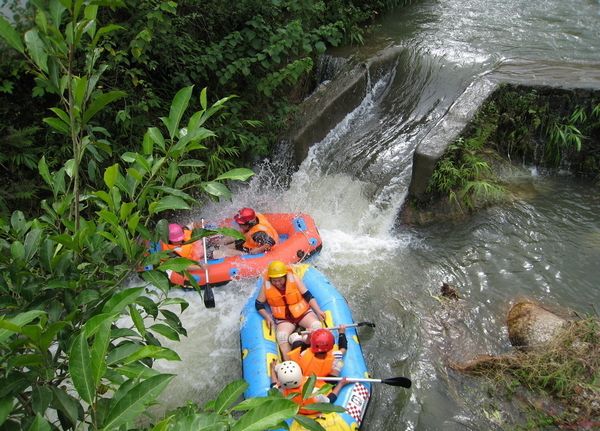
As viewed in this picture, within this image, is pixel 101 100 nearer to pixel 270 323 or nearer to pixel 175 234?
pixel 270 323

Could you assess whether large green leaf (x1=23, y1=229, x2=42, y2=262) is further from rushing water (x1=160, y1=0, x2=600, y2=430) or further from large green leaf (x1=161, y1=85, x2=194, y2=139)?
rushing water (x1=160, y1=0, x2=600, y2=430)

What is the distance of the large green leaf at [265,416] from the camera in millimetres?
971

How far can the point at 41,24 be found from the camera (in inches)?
52.7

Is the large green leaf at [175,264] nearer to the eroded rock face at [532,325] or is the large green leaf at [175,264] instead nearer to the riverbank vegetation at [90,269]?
the riverbank vegetation at [90,269]

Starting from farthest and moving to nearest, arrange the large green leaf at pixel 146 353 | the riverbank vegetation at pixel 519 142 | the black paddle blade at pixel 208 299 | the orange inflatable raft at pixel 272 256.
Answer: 1. the riverbank vegetation at pixel 519 142
2. the orange inflatable raft at pixel 272 256
3. the black paddle blade at pixel 208 299
4. the large green leaf at pixel 146 353

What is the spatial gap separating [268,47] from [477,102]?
298 centimetres

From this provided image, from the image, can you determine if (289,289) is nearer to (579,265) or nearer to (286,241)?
(286,241)

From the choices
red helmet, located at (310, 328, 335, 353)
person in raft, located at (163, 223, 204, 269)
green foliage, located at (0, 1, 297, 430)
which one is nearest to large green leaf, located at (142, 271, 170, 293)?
green foliage, located at (0, 1, 297, 430)

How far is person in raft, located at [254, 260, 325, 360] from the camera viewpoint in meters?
4.59

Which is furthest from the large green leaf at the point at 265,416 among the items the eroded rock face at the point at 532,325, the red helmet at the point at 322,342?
the eroded rock face at the point at 532,325

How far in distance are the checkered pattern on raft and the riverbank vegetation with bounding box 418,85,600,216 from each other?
2848 millimetres

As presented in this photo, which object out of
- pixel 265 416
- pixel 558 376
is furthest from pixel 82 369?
pixel 558 376

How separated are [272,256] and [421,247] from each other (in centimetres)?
188

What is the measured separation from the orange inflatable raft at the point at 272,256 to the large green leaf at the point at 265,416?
13.6ft
